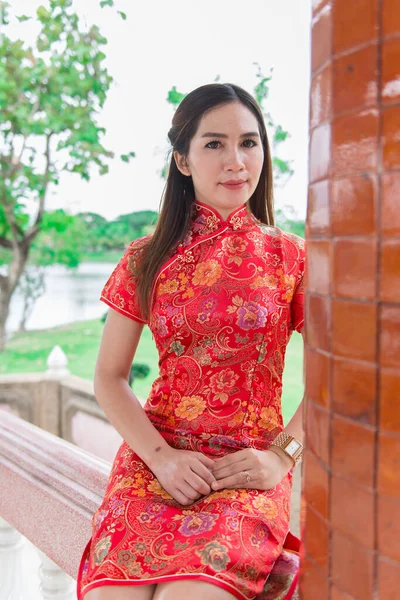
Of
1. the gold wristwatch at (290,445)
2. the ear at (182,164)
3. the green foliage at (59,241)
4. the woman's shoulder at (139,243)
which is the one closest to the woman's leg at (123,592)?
the gold wristwatch at (290,445)

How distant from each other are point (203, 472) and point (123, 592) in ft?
0.67

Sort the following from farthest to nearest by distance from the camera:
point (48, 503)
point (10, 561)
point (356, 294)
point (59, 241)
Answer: point (59, 241), point (10, 561), point (48, 503), point (356, 294)

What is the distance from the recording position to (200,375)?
1.08 meters

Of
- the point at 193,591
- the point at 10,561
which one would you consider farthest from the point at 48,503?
the point at 193,591

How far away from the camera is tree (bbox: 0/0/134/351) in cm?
470

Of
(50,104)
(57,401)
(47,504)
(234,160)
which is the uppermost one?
(50,104)

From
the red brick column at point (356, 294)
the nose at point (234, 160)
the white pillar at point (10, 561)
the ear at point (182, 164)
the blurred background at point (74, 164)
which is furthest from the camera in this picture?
the blurred background at point (74, 164)

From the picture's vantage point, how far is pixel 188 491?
37.7 inches

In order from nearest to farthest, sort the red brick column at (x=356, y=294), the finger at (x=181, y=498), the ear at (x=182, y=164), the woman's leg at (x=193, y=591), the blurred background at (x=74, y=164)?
the red brick column at (x=356, y=294), the woman's leg at (x=193, y=591), the finger at (x=181, y=498), the ear at (x=182, y=164), the blurred background at (x=74, y=164)

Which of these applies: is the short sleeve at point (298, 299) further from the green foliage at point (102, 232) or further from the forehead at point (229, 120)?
the green foliage at point (102, 232)

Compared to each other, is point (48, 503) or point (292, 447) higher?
point (292, 447)

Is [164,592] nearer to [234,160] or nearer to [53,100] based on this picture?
[234,160]

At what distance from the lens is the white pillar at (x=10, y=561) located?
1.60m

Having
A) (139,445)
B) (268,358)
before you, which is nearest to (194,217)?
(268,358)
